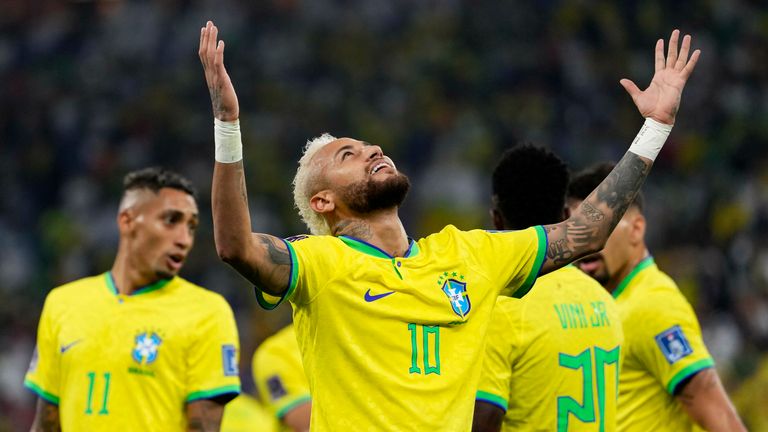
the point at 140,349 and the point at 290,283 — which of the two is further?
the point at 140,349

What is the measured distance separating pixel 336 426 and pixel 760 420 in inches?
225

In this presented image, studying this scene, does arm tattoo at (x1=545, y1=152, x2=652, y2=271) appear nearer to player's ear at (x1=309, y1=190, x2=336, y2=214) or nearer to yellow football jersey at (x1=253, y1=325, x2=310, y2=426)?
player's ear at (x1=309, y1=190, x2=336, y2=214)

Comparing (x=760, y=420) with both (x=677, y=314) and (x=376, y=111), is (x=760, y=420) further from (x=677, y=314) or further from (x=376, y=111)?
(x=376, y=111)

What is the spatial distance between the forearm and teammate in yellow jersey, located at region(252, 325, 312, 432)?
12.2 feet

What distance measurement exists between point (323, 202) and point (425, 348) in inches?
27.5

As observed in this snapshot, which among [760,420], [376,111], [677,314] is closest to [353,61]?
[376,111]

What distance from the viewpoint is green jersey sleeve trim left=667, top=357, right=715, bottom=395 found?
538 centimetres

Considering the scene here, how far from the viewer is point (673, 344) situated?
17.8ft

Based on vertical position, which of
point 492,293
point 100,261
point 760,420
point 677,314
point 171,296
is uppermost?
point 100,261

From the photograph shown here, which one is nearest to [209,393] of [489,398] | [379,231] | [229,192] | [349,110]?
[489,398]

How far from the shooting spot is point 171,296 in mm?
6133

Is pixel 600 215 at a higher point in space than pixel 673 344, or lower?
higher

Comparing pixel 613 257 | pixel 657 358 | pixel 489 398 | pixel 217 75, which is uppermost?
pixel 217 75

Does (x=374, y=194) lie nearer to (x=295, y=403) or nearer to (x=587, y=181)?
(x=587, y=181)
